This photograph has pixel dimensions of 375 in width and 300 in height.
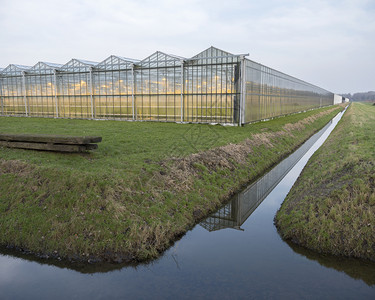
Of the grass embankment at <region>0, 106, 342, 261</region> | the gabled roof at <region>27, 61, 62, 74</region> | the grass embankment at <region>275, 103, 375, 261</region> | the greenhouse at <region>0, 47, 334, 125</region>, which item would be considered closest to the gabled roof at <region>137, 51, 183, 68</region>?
the greenhouse at <region>0, 47, 334, 125</region>

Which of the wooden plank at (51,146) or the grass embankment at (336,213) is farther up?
the wooden plank at (51,146)

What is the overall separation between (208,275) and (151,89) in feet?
92.8

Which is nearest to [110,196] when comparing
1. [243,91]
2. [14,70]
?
[243,91]

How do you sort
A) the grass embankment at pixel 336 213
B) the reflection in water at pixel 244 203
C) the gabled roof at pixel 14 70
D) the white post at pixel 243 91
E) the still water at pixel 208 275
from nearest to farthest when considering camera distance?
the still water at pixel 208 275 < the grass embankment at pixel 336 213 < the reflection in water at pixel 244 203 < the white post at pixel 243 91 < the gabled roof at pixel 14 70

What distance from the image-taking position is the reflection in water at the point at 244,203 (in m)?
11.5

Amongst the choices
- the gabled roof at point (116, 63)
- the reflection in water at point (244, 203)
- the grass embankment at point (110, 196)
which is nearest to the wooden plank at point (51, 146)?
the grass embankment at point (110, 196)

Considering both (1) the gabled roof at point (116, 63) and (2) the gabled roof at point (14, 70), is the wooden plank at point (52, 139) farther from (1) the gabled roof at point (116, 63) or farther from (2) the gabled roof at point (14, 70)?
(2) the gabled roof at point (14, 70)

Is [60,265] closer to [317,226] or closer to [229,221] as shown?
[229,221]

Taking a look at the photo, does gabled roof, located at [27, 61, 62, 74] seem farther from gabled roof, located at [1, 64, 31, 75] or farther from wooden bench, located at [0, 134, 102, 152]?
wooden bench, located at [0, 134, 102, 152]

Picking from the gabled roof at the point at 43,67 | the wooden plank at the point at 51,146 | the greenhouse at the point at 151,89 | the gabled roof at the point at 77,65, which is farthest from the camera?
the gabled roof at the point at 43,67

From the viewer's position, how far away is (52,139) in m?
13.7

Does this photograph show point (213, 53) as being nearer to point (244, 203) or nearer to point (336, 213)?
point (244, 203)

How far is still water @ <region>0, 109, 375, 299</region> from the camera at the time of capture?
7.34m

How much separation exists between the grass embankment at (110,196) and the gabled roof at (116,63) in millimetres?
20286
